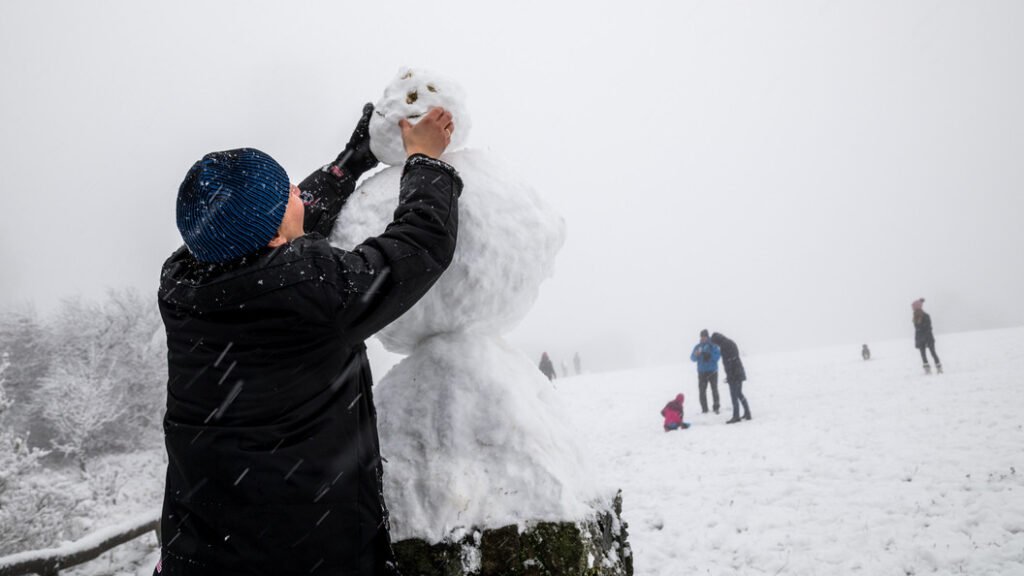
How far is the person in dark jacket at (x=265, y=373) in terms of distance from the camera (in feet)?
3.92

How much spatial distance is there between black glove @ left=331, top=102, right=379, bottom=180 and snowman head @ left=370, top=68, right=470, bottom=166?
11 centimetres

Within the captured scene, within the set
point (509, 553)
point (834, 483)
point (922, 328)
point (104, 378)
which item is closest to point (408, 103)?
point (509, 553)

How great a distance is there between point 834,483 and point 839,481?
11 cm

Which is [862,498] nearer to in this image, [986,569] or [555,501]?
[986,569]

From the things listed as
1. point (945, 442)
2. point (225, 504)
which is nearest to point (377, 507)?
point (225, 504)

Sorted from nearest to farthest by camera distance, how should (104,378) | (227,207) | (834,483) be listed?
(227,207)
(834,483)
(104,378)

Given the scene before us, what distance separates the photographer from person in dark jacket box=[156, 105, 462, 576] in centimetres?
119

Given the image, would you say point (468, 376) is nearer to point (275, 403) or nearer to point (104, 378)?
point (275, 403)

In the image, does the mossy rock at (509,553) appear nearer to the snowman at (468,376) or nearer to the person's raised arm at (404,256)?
the snowman at (468,376)

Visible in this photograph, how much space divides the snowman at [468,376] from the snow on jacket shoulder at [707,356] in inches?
409

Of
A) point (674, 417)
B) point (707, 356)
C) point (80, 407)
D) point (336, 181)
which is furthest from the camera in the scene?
point (80, 407)

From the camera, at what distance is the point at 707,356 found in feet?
38.5

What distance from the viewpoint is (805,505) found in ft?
19.1

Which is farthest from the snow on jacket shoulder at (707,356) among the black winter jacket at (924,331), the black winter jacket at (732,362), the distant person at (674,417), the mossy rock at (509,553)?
the mossy rock at (509,553)
